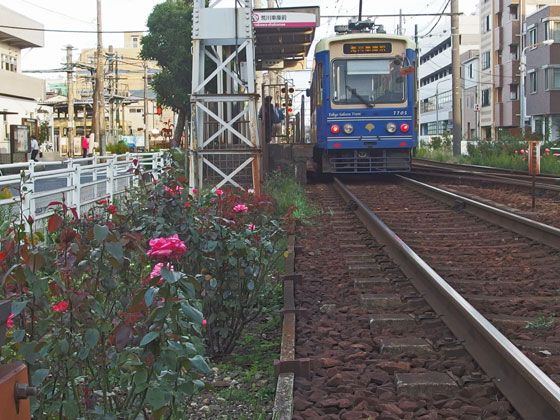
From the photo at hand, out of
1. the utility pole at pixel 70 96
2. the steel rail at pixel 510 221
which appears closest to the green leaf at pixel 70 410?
the steel rail at pixel 510 221

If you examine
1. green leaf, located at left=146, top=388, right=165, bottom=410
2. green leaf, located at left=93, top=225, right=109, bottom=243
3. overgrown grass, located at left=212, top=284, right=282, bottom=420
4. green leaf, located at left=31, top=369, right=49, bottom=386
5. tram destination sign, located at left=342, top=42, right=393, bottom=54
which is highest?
tram destination sign, located at left=342, top=42, right=393, bottom=54

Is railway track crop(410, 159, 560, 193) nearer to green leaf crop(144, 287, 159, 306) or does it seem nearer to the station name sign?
the station name sign

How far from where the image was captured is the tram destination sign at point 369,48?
1805cm

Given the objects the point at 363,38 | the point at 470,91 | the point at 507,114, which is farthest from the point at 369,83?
the point at 470,91

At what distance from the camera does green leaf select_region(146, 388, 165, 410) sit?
101 inches

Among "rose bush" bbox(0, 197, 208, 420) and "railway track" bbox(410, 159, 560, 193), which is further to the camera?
"railway track" bbox(410, 159, 560, 193)

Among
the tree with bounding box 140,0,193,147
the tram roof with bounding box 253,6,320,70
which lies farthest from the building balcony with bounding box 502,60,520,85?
the tram roof with bounding box 253,6,320,70

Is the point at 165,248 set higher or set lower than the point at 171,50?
lower

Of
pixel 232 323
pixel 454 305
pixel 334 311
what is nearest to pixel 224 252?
pixel 232 323

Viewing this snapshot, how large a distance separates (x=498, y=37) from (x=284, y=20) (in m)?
44.3

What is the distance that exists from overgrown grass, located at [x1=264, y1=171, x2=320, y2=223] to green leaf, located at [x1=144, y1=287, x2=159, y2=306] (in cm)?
727

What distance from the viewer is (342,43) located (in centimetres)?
1798

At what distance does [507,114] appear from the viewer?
5656 centimetres

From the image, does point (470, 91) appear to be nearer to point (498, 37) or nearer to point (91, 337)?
point (498, 37)
